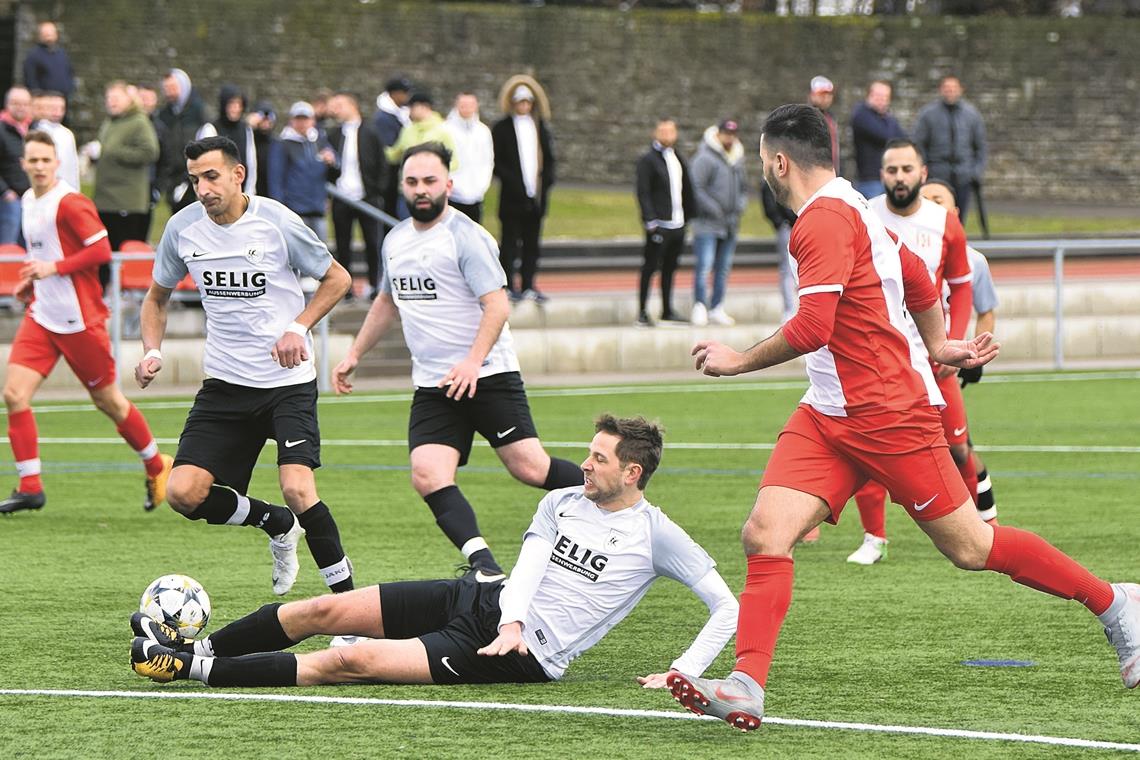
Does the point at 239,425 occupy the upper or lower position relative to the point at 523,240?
upper

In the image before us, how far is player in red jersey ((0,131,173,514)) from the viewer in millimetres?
11125

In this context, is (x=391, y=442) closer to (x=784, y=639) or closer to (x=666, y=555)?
(x=784, y=639)

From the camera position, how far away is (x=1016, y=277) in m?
26.2

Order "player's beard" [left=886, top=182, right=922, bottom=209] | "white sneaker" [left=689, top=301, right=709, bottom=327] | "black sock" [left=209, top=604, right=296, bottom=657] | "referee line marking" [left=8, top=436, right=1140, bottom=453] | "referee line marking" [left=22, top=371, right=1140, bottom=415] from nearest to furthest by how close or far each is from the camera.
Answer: "black sock" [left=209, top=604, right=296, bottom=657]
"player's beard" [left=886, top=182, right=922, bottom=209]
"referee line marking" [left=8, top=436, right=1140, bottom=453]
"referee line marking" [left=22, top=371, right=1140, bottom=415]
"white sneaker" [left=689, top=301, right=709, bottom=327]

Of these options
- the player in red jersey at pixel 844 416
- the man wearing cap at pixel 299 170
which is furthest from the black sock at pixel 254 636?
the man wearing cap at pixel 299 170

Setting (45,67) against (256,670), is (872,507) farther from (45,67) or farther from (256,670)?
(45,67)

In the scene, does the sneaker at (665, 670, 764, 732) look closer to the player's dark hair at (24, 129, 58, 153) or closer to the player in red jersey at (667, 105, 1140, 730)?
the player in red jersey at (667, 105, 1140, 730)

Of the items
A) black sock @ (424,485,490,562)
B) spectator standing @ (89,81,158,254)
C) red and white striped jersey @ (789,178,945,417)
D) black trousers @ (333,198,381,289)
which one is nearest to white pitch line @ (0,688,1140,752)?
red and white striped jersey @ (789,178,945,417)

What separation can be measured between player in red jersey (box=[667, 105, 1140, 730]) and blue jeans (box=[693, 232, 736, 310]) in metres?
14.0

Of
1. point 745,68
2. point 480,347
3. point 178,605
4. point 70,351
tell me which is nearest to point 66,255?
point 70,351

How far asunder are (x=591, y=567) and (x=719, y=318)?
14537mm

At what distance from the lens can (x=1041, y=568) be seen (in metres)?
6.58

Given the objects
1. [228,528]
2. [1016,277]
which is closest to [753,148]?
[1016,277]

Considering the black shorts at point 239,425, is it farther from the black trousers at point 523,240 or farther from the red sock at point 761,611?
the black trousers at point 523,240
